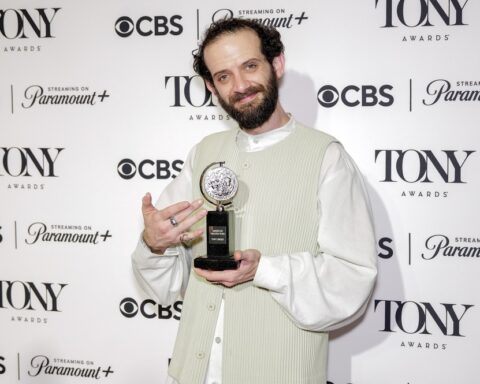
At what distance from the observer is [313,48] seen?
1.97 meters

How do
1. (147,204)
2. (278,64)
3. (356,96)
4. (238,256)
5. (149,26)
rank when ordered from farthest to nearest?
1. (149,26)
2. (356,96)
3. (278,64)
4. (147,204)
5. (238,256)

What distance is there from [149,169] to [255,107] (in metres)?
0.75

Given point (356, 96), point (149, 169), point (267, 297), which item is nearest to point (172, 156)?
point (149, 169)

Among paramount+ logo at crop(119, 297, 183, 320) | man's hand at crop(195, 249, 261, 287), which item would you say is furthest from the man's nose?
paramount+ logo at crop(119, 297, 183, 320)

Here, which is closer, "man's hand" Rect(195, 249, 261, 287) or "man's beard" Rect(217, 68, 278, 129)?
"man's hand" Rect(195, 249, 261, 287)

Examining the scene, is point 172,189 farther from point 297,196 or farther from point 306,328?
point 306,328

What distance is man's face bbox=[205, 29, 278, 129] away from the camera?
154 centimetres

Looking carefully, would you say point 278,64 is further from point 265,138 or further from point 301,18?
point 301,18

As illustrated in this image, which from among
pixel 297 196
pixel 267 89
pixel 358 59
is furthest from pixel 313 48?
pixel 297 196

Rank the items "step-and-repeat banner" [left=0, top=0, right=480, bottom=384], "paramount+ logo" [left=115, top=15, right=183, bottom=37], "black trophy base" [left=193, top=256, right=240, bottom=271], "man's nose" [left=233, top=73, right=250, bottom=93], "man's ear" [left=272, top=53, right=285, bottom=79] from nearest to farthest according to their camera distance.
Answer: "black trophy base" [left=193, top=256, right=240, bottom=271] < "man's nose" [left=233, top=73, right=250, bottom=93] < "man's ear" [left=272, top=53, right=285, bottom=79] < "step-and-repeat banner" [left=0, top=0, right=480, bottom=384] < "paramount+ logo" [left=115, top=15, right=183, bottom=37]

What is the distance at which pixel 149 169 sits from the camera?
7.06ft

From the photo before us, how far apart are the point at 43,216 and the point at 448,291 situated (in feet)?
5.33

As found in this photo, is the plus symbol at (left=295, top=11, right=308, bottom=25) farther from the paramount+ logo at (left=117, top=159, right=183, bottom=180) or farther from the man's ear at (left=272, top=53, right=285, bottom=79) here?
the paramount+ logo at (left=117, top=159, right=183, bottom=180)

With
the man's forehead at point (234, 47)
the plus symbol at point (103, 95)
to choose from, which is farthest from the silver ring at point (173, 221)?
the plus symbol at point (103, 95)
